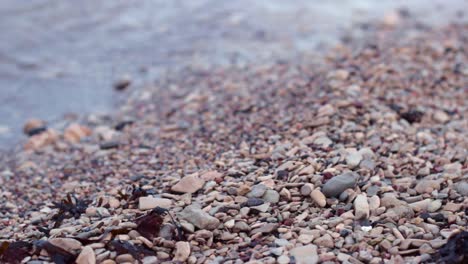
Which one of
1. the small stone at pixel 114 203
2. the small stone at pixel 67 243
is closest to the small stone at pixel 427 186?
the small stone at pixel 114 203

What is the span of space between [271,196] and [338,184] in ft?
1.38

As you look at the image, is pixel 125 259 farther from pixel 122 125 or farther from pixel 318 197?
pixel 122 125

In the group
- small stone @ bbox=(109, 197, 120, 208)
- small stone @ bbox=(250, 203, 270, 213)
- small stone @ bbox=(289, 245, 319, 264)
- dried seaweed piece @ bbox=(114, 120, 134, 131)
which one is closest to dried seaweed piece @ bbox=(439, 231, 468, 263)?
small stone @ bbox=(289, 245, 319, 264)

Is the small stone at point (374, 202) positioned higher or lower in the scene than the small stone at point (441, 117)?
higher

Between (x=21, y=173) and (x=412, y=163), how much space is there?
132 inches

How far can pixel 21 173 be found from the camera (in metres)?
5.08

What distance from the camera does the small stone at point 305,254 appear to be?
2.86m

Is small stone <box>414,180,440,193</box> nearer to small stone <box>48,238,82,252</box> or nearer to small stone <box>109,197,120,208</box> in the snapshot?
small stone <box>109,197,120,208</box>

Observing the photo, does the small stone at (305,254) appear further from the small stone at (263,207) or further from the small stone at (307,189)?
the small stone at (307,189)

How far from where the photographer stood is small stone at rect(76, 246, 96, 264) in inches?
116

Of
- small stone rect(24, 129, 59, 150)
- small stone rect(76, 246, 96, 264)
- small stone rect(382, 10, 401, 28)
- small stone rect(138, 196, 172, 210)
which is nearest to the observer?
small stone rect(76, 246, 96, 264)

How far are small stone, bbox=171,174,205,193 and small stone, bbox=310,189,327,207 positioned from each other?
75 centimetres

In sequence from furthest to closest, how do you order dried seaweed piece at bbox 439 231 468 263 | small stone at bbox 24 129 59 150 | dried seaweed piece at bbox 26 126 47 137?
dried seaweed piece at bbox 26 126 47 137 → small stone at bbox 24 129 59 150 → dried seaweed piece at bbox 439 231 468 263

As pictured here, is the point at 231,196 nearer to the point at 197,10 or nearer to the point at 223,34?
the point at 223,34
